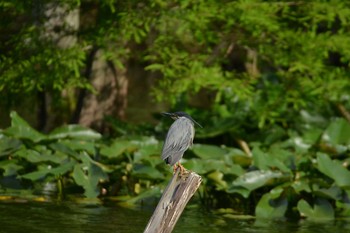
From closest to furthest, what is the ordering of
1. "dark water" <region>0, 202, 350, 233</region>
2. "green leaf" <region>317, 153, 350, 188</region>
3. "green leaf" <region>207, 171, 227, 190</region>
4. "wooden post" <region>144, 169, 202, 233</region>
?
"wooden post" <region>144, 169, 202, 233</region> → "dark water" <region>0, 202, 350, 233</region> → "green leaf" <region>317, 153, 350, 188</region> → "green leaf" <region>207, 171, 227, 190</region>

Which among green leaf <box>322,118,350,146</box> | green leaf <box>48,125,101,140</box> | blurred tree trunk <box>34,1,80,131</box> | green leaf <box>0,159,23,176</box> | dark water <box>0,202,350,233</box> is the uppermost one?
Result: blurred tree trunk <box>34,1,80,131</box>

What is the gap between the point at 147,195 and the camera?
12.1 metres

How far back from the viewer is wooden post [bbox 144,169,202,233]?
296 inches

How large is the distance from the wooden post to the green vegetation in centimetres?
439

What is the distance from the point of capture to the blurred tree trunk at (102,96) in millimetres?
16703

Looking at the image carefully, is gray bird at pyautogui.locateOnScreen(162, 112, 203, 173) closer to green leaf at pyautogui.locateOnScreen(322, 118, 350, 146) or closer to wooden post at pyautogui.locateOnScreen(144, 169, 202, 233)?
wooden post at pyautogui.locateOnScreen(144, 169, 202, 233)

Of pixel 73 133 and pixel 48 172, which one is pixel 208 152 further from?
pixel 48 172

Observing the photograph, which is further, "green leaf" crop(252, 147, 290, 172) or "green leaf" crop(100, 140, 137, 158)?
"green leaf" crop(100, 140, 137, 158)

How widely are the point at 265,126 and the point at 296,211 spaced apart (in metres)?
3.39

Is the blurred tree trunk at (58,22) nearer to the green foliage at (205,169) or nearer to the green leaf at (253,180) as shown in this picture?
the green foliage at (205,169)

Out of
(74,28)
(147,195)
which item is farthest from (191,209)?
(74,28)

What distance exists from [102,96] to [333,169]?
5.89 meters

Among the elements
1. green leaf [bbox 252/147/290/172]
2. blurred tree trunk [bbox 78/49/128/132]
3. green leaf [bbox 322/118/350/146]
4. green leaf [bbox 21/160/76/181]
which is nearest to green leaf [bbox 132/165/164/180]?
green leaf [bbox 21/160/76/181]

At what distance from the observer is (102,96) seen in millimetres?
16953
